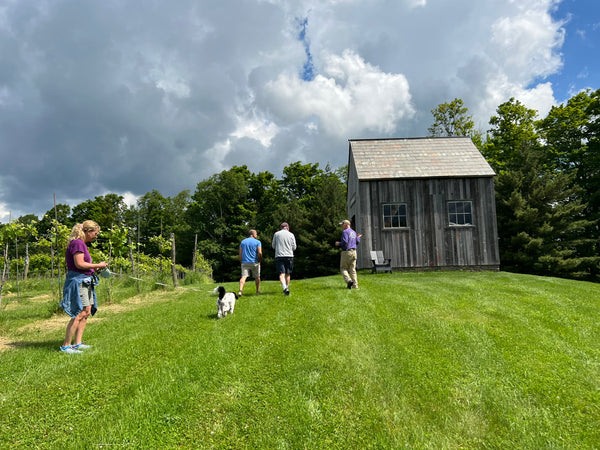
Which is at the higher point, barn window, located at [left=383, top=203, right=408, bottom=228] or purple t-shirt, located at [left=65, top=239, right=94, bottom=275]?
barn window, located at [left=383, top=203, right=408, bottom=228]

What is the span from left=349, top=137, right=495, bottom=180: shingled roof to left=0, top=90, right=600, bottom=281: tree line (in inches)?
289

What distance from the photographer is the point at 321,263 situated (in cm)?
2962

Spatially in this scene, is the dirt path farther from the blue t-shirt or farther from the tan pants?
the tan pants

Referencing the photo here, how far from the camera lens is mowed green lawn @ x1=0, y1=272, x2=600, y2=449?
2965 millimetres

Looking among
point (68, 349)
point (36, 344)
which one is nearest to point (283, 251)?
point (68, 349)

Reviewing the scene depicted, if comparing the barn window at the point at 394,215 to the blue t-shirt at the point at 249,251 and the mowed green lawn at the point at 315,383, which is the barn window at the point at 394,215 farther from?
the mowed green lawn at the point at 315,383

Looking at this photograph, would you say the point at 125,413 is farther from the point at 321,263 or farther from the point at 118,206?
the point at 118,206

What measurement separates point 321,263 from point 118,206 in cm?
4237

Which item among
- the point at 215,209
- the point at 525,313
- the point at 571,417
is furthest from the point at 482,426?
the point at 215,209

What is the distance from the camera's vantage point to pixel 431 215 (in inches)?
636

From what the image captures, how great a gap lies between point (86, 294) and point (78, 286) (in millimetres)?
171

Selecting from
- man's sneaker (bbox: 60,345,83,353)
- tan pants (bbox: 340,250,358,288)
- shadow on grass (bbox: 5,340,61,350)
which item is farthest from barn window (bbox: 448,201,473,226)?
shadow on grass (bbox: 5,340,61,350)

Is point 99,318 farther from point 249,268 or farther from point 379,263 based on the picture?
point 379,263

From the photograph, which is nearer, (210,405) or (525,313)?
(210,405)
